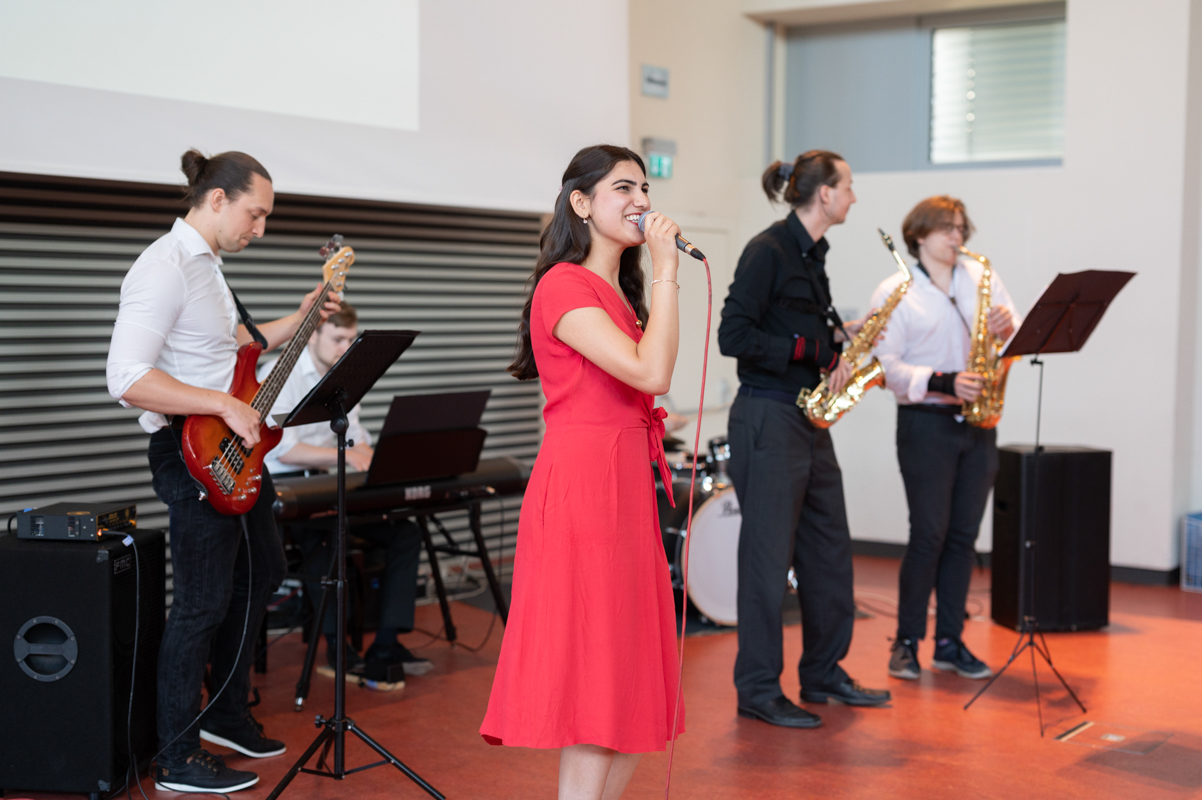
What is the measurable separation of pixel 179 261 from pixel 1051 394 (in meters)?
4.79

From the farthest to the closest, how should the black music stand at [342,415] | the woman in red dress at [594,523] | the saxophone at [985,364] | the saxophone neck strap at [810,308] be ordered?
1. the saxophone at [985,364]
2. the saxophone neck strap at [810,308]
3. the black music stand at [342,415]
4. the woman in red dress at [594,523]

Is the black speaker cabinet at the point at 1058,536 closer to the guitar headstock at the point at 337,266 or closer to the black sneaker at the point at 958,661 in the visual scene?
the black sneaker at the point at 958,661

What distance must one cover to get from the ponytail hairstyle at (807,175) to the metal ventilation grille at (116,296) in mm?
2284

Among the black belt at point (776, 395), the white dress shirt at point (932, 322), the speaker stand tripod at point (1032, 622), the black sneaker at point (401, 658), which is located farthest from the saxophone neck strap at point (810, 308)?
the black sneaker at point (401, 658)

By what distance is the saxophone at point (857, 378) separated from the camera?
3.62 m

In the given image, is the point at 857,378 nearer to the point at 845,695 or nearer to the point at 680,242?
the point at 845,695

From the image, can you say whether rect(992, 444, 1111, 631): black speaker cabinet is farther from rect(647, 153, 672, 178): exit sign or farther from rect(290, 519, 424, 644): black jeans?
rect(647, 153, 672, 178): exit sign

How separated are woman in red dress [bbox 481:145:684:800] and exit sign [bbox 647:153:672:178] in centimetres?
453

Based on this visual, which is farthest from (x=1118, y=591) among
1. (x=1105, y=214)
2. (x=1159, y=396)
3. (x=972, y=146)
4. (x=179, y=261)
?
(x=179, y=261)

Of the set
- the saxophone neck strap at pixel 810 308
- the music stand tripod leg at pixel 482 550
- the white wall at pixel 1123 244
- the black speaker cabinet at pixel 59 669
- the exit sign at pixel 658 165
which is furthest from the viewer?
the exit sign at pixel 658 165

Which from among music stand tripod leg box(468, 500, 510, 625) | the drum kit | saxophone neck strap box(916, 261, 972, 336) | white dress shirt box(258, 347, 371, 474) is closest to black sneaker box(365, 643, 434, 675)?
music stand tripod leg box(468, 500, 510, 625)

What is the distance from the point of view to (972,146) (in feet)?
22.4

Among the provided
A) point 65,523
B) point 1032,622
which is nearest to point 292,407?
point 65,523

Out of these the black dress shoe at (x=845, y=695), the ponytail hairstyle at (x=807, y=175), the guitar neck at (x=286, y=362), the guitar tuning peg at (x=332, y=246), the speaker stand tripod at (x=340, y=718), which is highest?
the ponytail hairstyle at (x=807, y=175)
